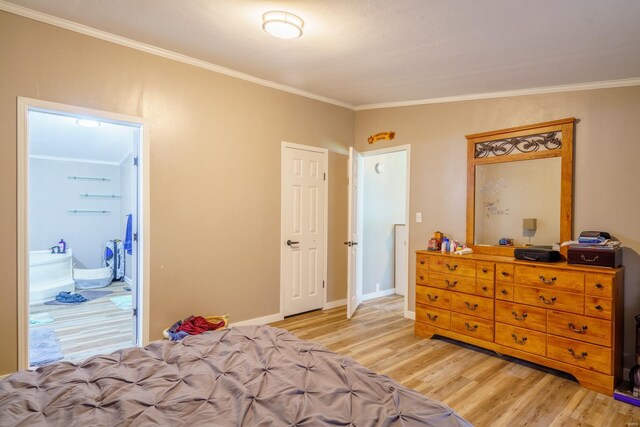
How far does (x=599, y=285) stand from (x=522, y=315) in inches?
24.6

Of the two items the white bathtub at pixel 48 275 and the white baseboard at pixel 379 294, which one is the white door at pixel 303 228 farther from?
the white bathtub at pixel 48 275

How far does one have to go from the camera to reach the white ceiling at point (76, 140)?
464 cm

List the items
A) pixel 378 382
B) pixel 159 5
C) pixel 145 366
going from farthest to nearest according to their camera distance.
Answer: pixel 159 5, pixel 145 366, pixel 378 382

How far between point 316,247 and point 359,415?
130 inches

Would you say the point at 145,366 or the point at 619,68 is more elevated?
the point at 619,68

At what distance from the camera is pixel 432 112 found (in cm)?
413

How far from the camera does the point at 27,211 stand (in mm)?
2629

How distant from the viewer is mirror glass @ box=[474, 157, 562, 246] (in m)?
3.29

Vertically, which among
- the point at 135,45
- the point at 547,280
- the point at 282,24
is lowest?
the point at 547,280

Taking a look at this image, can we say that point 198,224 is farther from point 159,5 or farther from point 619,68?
point 619,68

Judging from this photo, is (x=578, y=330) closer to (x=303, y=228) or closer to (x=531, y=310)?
(x=531, y=310)

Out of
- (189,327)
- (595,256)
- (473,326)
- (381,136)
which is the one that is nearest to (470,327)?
(473,326)

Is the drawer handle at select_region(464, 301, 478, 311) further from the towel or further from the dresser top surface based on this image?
the towel

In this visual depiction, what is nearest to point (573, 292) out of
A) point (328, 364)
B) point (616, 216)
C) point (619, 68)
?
point (616, 216)
